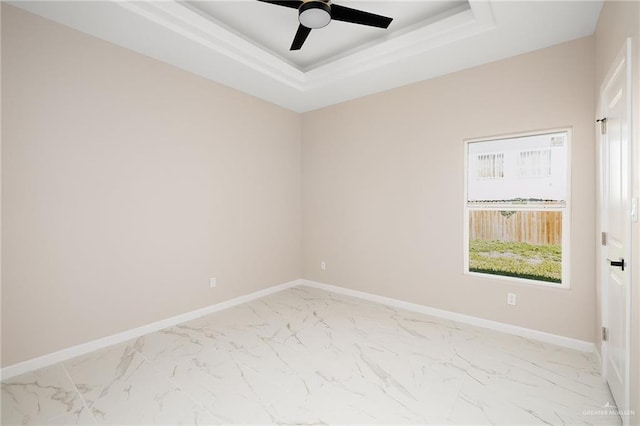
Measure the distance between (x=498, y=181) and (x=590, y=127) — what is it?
858mm

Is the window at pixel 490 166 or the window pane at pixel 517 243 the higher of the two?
the window at pixel 490 166

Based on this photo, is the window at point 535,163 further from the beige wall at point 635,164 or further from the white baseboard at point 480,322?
the white baseboard at point 480,322

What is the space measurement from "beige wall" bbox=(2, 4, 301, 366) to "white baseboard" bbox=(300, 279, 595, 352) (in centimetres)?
154

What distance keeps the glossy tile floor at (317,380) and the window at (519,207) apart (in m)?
0.85

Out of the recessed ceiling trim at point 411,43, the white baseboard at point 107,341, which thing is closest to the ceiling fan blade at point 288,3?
the recessed ceiling trim at point 411,43

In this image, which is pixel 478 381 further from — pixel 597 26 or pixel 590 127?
pixel 597 26

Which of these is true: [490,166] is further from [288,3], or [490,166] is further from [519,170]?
[288,3]

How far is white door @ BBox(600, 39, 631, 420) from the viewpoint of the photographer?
1.70 meters

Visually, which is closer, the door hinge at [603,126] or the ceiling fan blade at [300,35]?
the door hinge at [603,126]

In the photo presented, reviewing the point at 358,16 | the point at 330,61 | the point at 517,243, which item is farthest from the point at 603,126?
the point at 330,61

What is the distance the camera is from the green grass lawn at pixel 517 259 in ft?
10.3

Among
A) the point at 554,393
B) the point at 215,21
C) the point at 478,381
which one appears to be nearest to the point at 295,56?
the point at 215,21

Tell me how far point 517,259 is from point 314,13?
335 cm

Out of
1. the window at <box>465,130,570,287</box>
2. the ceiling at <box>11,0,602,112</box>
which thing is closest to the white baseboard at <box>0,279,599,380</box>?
the window at <box>465,130,570,287</box>
